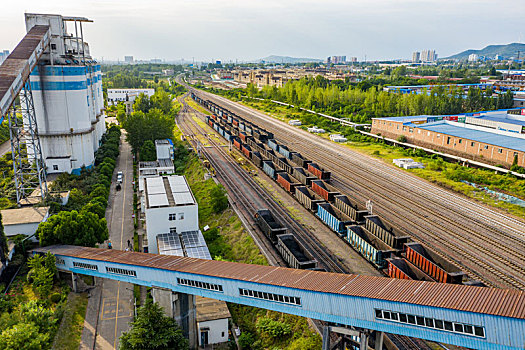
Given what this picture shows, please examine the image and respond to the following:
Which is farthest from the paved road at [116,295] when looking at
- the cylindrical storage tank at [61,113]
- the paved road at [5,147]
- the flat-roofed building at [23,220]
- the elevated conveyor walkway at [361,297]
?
the paved road at [5,147]

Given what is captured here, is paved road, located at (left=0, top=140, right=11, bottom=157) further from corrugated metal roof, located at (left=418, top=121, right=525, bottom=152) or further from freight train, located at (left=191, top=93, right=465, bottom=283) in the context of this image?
corrugated metal roof, located at (left=418, top=121, right=525, bottom=152)

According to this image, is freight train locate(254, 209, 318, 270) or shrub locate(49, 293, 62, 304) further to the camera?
freight train locate(254, 209, 318, 270)

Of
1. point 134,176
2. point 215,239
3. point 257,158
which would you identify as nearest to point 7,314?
point 215,239

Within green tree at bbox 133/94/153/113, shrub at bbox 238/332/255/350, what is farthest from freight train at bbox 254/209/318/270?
green tree at bbox 133/94/153/113

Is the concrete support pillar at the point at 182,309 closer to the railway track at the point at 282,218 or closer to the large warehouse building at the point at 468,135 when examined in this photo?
the railway track at the point at 282,218

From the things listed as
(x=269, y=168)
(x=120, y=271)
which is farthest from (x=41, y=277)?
(x=269, y=168)

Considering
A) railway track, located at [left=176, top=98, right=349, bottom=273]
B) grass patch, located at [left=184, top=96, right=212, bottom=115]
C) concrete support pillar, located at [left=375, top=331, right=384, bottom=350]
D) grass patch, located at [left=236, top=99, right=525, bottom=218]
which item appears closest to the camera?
concrete support pillar, located at [left=375, top=331, right=384, bottom=350]

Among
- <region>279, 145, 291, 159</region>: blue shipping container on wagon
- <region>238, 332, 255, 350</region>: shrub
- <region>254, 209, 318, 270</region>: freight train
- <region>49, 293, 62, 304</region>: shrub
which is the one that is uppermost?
<region>279, 145, 291, 159</region>: blue shipping container on wagon
